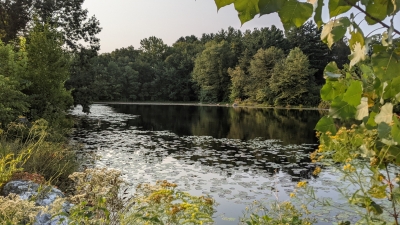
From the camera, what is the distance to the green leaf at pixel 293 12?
26.7 inches

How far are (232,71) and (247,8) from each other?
47.1m

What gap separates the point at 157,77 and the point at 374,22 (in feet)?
178

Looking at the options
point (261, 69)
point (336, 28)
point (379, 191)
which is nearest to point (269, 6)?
point (336, 28)

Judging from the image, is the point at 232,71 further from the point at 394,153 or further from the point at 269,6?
the point at 269,6

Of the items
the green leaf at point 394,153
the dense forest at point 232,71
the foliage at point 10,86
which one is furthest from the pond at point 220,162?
the dense forest at point 232,71

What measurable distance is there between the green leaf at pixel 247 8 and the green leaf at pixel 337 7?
177mm

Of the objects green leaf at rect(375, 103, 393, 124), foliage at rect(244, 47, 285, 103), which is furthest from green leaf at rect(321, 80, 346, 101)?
foliage at rect(244, 47, 285, 103)

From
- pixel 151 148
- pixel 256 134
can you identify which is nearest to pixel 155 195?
pixel 151 148

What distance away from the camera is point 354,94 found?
849mm

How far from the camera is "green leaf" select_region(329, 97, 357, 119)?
87 centimetres

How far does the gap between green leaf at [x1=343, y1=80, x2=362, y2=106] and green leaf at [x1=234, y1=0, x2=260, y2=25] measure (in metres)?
0.34

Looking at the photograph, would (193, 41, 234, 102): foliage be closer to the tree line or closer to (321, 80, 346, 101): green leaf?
the tree line

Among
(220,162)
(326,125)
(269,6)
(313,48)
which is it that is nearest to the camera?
(269,6)

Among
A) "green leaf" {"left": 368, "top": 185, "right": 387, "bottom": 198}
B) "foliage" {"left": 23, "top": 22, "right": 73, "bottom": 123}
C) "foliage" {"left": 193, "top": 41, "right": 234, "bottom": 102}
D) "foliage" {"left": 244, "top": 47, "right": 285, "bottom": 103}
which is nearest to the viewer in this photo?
"green leaf" {"left": 368, "top": 185, "right": 387, "bottom": 198}
